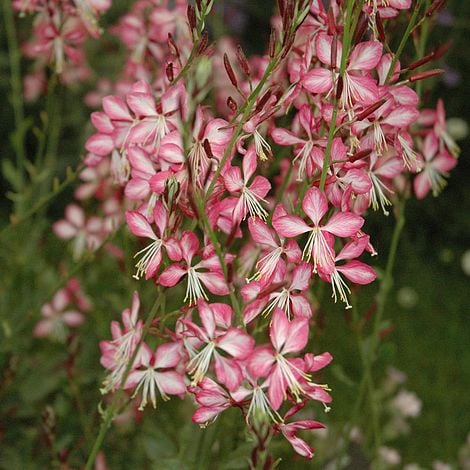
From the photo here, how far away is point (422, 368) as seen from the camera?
2.20m

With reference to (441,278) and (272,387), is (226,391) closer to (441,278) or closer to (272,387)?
(272,387)

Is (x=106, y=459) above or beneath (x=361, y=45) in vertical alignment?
beneath

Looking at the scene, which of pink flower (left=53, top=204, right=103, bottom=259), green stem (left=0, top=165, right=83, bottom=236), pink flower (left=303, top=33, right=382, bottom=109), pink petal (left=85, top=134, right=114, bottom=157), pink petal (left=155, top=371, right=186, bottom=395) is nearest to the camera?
pink flower (left=303, top=33, right=382, bottom=109)

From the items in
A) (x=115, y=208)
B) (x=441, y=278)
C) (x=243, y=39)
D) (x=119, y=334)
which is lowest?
(x=441, y=278)

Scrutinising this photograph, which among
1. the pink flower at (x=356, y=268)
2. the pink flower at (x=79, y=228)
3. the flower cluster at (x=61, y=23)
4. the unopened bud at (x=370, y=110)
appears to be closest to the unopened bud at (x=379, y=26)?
the unopened bud at (x=370, y=110)

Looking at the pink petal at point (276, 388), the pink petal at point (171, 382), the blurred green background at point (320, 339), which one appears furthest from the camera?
the blurred green background at point (320, 339)

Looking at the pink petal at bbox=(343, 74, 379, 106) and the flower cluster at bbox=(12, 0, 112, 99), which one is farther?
the flower cluster at bbox=(12, 0, 112, 99)

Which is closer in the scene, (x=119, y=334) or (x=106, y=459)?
(x=119, y=334)

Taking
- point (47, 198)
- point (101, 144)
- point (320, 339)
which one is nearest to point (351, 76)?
point (101, 144)

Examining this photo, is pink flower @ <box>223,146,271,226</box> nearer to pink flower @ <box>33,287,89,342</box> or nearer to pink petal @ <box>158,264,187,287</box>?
pink petal @ <box>158,264,187,287</box>

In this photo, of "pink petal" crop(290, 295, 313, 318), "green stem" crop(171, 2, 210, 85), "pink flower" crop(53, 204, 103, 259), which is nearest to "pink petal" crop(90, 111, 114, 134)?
"green stem" crop(171, 2, 210, 85)

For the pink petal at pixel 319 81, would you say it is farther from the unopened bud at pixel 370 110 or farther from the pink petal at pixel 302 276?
the pink petal at pixel 302 276

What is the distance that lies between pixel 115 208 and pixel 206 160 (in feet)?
2.14

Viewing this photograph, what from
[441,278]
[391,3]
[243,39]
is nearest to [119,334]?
[391,3]
